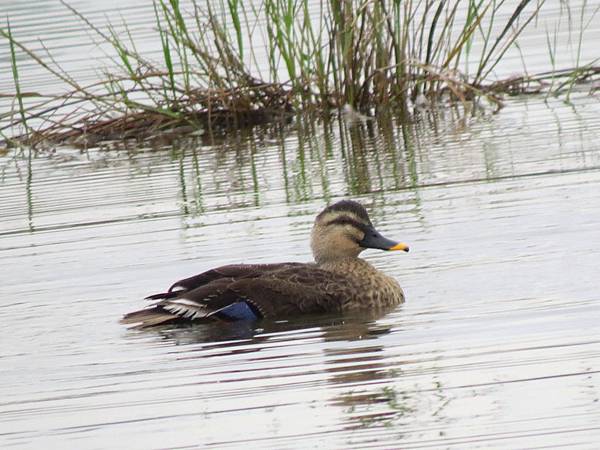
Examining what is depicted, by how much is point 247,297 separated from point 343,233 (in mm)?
944

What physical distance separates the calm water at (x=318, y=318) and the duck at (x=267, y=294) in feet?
0.40

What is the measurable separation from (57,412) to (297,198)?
5307 millimetres

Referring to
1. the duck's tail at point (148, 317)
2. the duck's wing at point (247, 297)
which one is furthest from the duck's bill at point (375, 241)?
the duck's tail at point (148, 317)

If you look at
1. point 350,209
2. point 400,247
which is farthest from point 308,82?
point 400,247

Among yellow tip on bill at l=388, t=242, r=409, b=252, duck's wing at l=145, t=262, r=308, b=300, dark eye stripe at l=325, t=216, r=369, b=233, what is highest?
dark eye stripe at l=325, t=216, r=369, b=233

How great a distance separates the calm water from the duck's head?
1.31 ft

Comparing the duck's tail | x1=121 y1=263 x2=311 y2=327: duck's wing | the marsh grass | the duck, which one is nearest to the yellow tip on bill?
the duck

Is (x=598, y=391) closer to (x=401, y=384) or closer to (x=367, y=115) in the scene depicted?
(x=401, y=384)

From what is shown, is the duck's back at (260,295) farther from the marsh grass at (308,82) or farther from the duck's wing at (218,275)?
the marsh grass at (308,82)

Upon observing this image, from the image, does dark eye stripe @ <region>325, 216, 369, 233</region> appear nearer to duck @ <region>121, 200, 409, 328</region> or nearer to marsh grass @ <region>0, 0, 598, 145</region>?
duck @ <region>121, 200, 409, 328</region>

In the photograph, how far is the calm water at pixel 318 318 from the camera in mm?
7297

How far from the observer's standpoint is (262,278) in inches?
391

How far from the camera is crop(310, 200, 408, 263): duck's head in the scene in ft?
34.2

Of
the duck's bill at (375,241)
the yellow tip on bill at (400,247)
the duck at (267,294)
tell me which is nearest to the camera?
the duck at (267,294)
